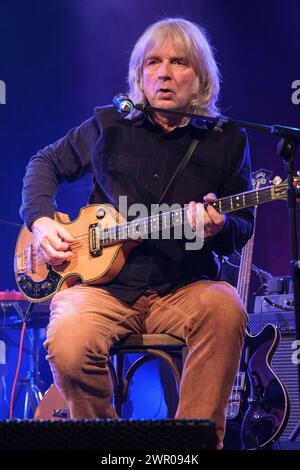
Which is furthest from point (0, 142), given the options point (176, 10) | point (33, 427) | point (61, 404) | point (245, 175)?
point (33, 427)

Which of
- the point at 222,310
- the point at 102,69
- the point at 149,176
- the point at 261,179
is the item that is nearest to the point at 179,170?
the point at 149,176

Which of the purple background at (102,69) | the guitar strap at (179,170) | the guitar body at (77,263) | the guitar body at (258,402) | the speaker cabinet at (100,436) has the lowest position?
the speaker cabinet at (100,436)

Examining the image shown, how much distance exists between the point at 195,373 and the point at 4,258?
310cm

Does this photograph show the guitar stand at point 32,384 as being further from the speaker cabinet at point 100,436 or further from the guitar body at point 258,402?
the speaker cabinet at point 100,436

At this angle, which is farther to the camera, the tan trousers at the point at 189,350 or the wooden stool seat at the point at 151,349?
the wooden stool seat at the point at 151,349

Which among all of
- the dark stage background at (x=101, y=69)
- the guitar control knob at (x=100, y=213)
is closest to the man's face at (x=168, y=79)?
the guitar control knob at (x=100, y=213)

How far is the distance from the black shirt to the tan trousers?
22 centimetres

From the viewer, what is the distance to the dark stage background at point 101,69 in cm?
517

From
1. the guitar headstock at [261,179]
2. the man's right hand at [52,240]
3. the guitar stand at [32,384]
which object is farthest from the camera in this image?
the guitar stand at [32,384]

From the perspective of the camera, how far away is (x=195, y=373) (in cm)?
266

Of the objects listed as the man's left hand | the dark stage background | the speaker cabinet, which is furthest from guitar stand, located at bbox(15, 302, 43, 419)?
the speaker cabinet

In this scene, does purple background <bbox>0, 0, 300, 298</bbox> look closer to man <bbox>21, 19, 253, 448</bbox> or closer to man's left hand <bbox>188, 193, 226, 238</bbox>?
man <bbox>21, 19, 253, 448</bbox>

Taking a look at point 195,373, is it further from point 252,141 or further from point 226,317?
point 252,141

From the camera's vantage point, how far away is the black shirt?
303 centimetres
